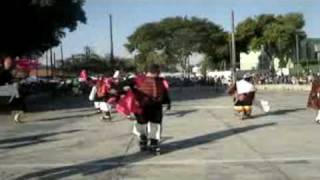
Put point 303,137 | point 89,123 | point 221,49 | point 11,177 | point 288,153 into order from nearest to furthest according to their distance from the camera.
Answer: point 11,177, point 288,153, point 303,137, point 89,123, point 221,49

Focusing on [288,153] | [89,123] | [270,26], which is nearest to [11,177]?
[288,153]

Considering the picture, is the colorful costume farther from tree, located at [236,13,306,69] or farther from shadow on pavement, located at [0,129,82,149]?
tree, located at [236,13,306,69]

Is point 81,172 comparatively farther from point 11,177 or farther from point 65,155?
point 65,155

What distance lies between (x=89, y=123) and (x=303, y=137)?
30.3ft

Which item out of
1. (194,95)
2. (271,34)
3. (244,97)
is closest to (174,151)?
(244,97)

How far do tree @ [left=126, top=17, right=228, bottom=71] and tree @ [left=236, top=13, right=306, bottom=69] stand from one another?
398 centimetres

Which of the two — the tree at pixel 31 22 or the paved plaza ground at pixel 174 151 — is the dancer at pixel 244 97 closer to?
the paved plaza ground at pixel 174 151

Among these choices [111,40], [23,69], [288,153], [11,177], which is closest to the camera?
[23,69]

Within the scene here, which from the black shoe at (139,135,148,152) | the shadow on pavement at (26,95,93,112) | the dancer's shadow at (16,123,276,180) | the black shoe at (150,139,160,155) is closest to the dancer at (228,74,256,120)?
the dancer's shadow at (16,123,276,180)

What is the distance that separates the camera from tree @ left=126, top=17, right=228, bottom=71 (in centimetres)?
13400

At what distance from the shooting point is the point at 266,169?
13.3 m

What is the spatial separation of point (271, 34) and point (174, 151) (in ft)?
362

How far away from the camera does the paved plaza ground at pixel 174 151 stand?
13.2 m

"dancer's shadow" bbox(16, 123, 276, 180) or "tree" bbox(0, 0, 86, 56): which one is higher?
"tree" bbox(0, 0, 86, 56)
